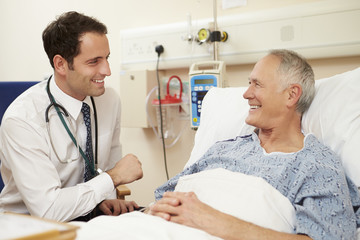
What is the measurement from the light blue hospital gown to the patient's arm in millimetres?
75

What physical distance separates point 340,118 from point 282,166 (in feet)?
1.09

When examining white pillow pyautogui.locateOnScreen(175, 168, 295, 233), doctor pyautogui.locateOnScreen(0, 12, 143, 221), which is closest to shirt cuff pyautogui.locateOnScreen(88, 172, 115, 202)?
doctor pyautogui.locateOnScreen(0, 12, 143, 221)

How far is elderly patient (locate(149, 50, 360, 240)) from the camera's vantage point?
1.15m

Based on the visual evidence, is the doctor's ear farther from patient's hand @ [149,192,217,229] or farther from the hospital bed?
patient's hand @ [149,192,217,229]

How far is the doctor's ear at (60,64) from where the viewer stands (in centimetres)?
172

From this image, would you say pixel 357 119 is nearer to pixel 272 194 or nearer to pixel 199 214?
pixel 272 194

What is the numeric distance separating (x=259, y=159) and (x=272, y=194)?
0.24 meters

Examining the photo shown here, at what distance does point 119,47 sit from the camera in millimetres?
2711

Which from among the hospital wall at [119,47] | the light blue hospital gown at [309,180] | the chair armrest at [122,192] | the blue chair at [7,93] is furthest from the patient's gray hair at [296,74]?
the blue chair at [7,93]

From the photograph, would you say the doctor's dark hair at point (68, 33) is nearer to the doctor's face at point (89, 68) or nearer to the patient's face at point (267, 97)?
the doctor's face at point (89, 68)

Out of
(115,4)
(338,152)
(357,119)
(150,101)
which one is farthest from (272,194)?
(115,4)

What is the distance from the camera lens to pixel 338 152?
4.61 feet

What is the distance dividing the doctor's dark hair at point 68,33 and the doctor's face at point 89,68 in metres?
0.02

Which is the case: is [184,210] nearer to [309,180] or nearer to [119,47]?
[309,180]
